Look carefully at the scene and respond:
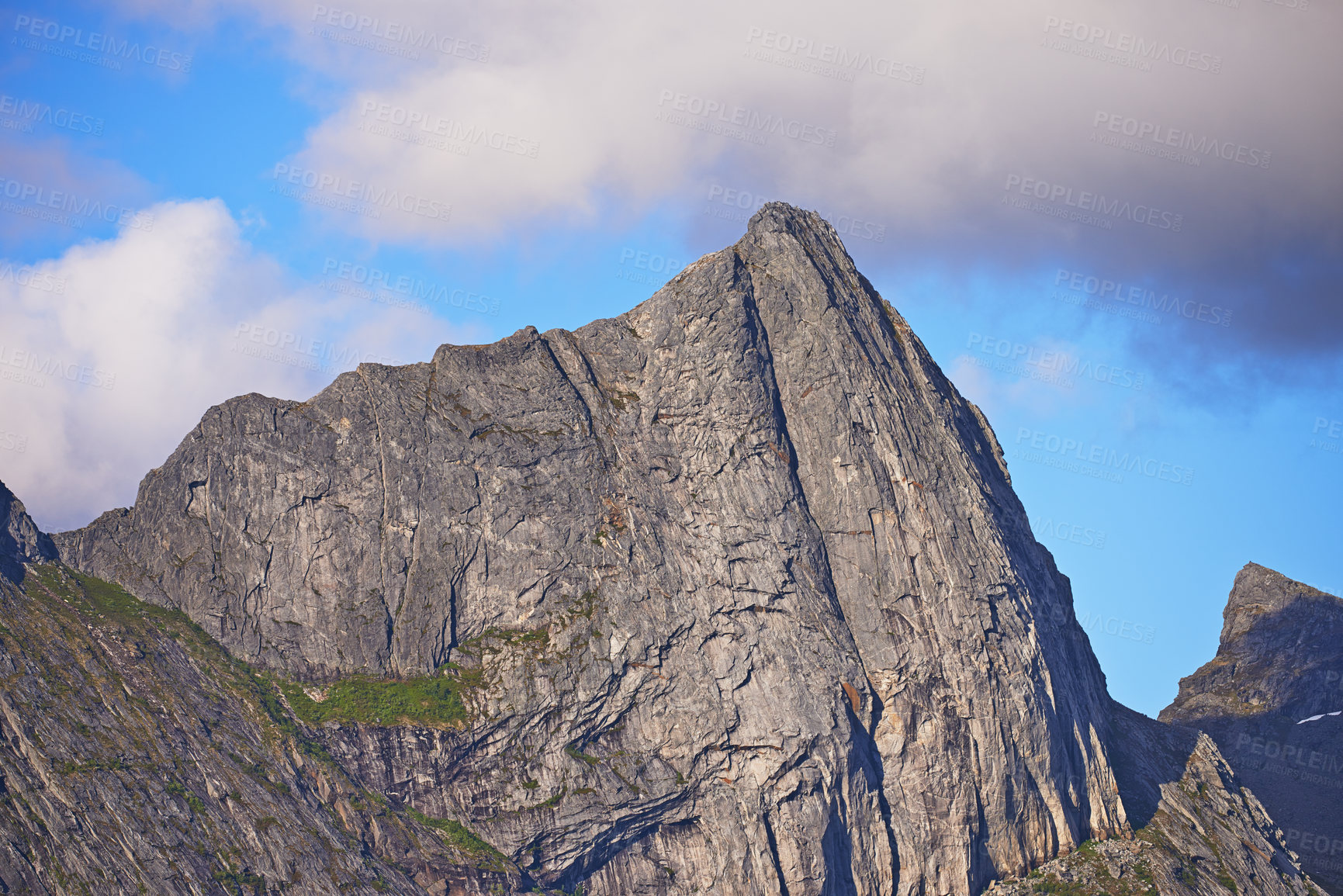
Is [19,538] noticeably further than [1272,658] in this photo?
No

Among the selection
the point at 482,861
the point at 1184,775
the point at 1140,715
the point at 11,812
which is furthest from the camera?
the point at 1140,715

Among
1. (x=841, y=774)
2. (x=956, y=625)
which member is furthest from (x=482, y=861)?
(x=956, y=625)

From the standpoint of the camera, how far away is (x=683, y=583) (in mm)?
85312

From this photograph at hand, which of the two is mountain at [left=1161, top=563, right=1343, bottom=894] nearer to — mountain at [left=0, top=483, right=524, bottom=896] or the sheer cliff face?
the sheer cliff face

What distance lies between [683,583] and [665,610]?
224 cm

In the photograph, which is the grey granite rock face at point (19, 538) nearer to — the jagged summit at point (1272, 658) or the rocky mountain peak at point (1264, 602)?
the jagged summit at point (1272, 658)

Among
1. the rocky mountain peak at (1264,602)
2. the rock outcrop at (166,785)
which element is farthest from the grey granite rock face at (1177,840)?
the rocky mountain peak at (1264,602)

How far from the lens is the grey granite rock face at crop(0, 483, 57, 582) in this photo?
88000mm

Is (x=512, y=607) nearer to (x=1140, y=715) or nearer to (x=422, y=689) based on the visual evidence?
(x=422, y=689)

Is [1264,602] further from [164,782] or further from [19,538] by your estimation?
[19,538]

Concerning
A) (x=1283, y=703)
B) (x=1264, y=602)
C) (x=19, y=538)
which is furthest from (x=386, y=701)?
(x=1264, y=602)

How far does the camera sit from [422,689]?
84250mm

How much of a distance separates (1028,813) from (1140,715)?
25.9 metres

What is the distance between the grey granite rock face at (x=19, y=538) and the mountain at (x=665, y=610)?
1.67m
